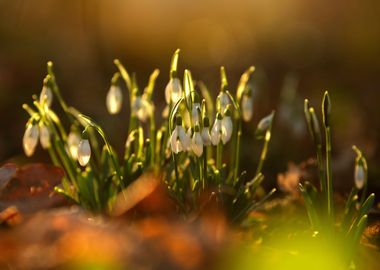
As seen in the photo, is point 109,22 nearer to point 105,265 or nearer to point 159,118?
point 159,118

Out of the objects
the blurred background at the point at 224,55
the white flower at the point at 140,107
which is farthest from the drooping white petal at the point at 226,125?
the blurred background at the point at 224,55

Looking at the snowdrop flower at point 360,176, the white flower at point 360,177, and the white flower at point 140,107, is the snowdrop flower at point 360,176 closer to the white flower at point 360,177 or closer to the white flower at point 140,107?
the white flower at point 360,177

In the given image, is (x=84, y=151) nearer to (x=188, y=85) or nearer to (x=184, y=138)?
(x=184, y=138)

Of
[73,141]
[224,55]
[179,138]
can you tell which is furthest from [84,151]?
[224,55]

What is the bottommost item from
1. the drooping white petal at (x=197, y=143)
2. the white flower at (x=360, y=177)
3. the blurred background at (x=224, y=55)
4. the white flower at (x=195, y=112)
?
the blurred background at (x=224, y=55)

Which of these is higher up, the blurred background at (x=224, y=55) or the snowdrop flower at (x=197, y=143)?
the snowdrop flower at (x=197, y=143)

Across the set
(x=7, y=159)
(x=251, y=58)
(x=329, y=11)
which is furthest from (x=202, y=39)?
(x=7, y=159)

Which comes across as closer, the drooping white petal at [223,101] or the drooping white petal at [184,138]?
the drooping white petal at [184,138]
